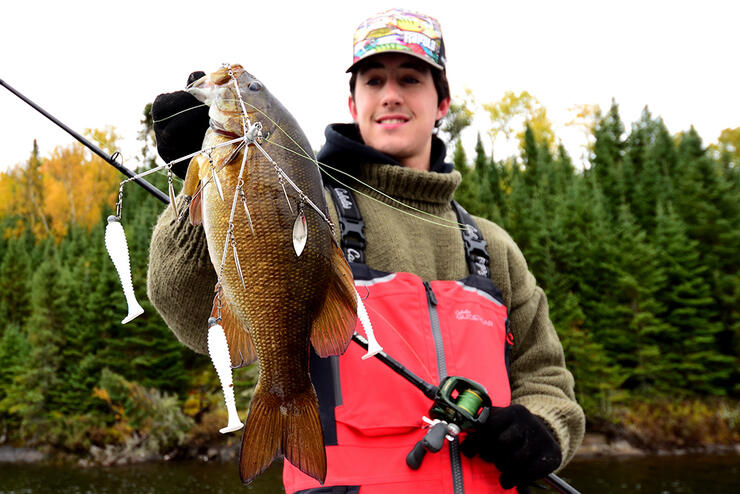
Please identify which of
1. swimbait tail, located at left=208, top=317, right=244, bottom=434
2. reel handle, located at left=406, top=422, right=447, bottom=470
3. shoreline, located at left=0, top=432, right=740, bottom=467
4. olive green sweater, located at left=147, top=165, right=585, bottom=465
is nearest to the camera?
swimbait tail, located at left=208, top=317, right=244, bottom=434

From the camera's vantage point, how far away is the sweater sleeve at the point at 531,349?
2.81 m

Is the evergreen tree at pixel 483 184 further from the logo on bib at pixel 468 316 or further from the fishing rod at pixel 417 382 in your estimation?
the fishing rod at pixel 417 382

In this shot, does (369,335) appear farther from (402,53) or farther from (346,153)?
(402,53)

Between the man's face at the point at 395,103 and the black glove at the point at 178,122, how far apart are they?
97cm

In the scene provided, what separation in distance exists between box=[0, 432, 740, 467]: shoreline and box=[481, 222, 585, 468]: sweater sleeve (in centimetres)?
2982

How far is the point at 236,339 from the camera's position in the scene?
188 centimetres

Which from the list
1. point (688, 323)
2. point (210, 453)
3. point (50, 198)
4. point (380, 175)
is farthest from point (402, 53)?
point (50, 198)

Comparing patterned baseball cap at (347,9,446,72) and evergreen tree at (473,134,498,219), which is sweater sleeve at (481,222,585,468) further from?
evergreen tree at (473,134,498,219)

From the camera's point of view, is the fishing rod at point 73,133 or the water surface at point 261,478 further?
the water surface at point 261,478

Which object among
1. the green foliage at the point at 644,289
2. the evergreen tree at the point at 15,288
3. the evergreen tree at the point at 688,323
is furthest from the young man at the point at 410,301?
the evergreen tree at the point at 15,288

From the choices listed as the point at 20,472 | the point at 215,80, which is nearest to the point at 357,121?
the point at 215,80

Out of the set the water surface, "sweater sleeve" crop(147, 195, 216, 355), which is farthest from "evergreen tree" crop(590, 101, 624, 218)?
"sweater sleeve" crop(147, 195, 216, 355)

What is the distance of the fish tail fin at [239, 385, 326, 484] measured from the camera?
5.92ft

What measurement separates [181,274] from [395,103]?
4.37ft
